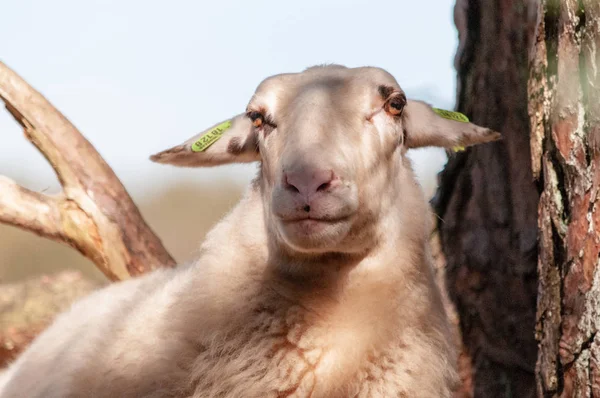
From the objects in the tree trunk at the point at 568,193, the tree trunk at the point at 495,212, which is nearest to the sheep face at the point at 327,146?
the tree trunk at the point at 568,193

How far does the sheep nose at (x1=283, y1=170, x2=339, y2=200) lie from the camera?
3039 mm

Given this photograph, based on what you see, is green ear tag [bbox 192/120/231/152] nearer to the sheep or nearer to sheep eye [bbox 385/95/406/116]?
the sheep

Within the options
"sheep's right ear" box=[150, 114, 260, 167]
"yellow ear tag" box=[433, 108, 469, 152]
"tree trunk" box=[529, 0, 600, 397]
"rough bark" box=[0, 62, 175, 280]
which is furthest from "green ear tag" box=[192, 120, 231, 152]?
"rough bark" box=[0, 62, 175, 280]

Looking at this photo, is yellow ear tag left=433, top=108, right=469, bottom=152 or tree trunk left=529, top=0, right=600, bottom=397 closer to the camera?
tree trunk left=529, top=0, right=600, bottom=397

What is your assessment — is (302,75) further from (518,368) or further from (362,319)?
(518,368)

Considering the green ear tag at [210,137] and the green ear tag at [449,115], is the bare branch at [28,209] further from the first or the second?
the green ear tag at [449,115]

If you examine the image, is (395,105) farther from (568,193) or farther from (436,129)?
(568,193)

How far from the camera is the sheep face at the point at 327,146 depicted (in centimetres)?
310

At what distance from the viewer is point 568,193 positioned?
11.6ft

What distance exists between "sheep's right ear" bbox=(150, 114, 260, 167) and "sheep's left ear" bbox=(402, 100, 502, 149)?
715 millimetres

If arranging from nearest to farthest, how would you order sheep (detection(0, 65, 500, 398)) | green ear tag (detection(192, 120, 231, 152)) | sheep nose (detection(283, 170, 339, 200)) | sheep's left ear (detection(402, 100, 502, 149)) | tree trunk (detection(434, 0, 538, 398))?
sheep nose (detection(283, 170, 339, 200))
sheep (detection(0, 65, 500, 398))
green ear tag (detection(192, 120, 231, 152))
sheep's left ear (detection(402, 100, 502, 149))
tree trunk (detection(434, 0, 538, 398))

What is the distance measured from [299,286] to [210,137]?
84cm

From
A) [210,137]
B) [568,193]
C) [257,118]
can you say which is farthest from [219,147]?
[568,193]

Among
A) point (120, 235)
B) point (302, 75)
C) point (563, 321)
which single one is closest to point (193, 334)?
point (302, 75)
